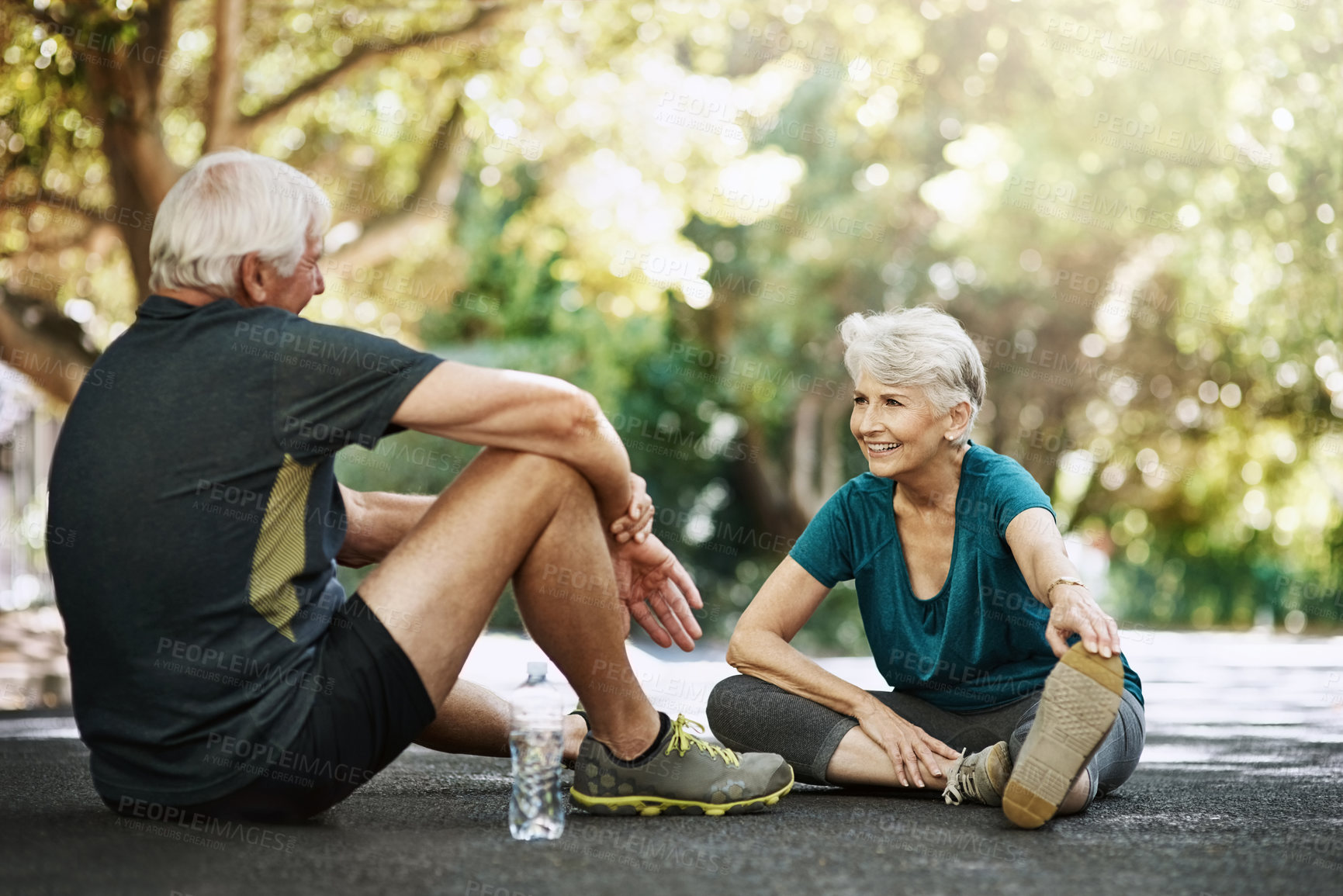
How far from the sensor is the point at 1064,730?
2.86m

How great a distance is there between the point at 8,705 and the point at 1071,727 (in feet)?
19.1

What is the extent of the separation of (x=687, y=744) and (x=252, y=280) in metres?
1.47

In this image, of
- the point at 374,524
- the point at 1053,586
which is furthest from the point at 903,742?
the point at 374,524

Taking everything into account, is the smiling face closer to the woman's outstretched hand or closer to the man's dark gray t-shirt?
the woman's outstretched hand

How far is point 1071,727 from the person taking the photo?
2855mm

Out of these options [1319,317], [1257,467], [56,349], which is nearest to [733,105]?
[1319,317]

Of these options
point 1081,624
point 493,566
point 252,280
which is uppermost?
point 252,280

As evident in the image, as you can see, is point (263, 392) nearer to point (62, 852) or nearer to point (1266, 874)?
point (62, 852)

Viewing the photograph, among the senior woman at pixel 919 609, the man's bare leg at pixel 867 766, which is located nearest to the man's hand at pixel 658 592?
the senior woman at pixel 919 609

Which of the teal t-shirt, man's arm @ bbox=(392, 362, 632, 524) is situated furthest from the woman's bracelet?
man's arm @ bbox=(392, 362, 632, 524)

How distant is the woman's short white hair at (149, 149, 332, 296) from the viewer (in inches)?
104

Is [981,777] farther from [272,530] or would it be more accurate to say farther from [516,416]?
[272,530]

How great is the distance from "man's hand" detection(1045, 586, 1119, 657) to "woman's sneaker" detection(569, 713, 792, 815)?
0.79 meters

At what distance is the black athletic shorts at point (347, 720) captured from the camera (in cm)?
263
